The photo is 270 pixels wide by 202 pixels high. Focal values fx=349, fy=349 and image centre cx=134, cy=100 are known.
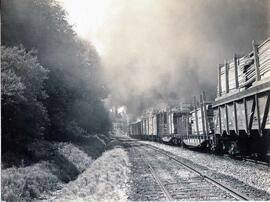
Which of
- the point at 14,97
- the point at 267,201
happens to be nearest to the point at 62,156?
the point at 14,97

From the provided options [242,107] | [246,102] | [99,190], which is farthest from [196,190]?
[242,107]

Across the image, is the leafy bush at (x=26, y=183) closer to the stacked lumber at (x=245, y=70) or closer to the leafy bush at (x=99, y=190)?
the leafy bush at (x=99, y=190)

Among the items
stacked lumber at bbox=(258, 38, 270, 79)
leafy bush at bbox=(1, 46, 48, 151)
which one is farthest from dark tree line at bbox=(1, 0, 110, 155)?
stacked lumber at bbox=(258, 38, 270, 79)

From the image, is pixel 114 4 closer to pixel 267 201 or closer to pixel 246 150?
pixel 267 201

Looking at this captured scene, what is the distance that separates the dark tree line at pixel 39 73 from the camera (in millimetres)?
9453

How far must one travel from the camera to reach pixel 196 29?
14.4 meters

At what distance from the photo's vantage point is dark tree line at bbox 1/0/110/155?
9453mm

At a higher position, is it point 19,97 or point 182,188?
point 19,97

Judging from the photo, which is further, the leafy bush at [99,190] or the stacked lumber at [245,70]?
the stacked lumber at [245,70]

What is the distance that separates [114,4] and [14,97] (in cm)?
359

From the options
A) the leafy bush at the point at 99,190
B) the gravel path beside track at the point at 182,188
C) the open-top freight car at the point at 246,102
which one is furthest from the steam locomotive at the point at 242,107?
the leafy bush at the point at 99,190

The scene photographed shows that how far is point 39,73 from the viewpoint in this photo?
11.2 meters

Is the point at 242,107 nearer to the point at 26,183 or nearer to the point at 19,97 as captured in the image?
the point at 19,97

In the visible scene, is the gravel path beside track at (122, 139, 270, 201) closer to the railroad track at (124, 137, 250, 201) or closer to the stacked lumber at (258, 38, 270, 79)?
the railroad track at (124, 137, 250, 201)
